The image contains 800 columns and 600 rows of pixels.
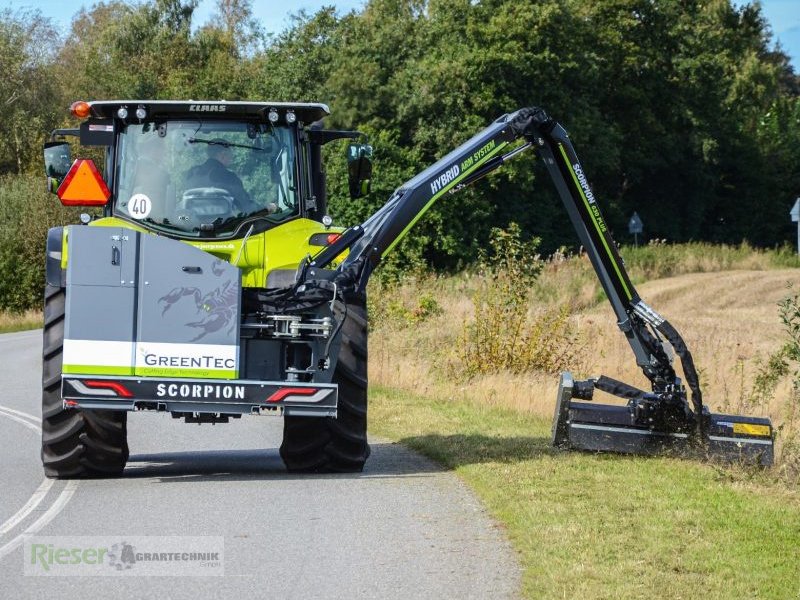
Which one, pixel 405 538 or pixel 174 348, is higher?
pixel 174 348

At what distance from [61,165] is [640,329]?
5.47 metres

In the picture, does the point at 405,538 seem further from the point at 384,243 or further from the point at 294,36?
the point at 294,36

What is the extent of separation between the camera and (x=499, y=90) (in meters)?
51.4

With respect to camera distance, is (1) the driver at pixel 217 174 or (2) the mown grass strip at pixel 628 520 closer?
(2) the mown grass strip at pixel 628 520

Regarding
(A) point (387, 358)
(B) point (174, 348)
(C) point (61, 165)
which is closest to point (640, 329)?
(B) point (174, 348)

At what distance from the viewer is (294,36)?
61.2 metres

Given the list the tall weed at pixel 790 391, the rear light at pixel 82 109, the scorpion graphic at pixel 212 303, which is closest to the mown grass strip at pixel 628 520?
the tall weed at pixel 790 391

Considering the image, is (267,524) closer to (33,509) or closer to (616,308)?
(33,509)

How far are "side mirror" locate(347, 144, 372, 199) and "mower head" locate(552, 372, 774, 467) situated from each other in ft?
8.67

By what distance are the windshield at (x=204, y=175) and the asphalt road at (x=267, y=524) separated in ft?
7.43

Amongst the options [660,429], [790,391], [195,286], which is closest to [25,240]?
[790,391]

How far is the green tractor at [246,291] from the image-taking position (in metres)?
10.5

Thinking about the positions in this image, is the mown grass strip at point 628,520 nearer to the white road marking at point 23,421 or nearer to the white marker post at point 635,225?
the white road marking at point 23,421

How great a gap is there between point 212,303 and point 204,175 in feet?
6.10
